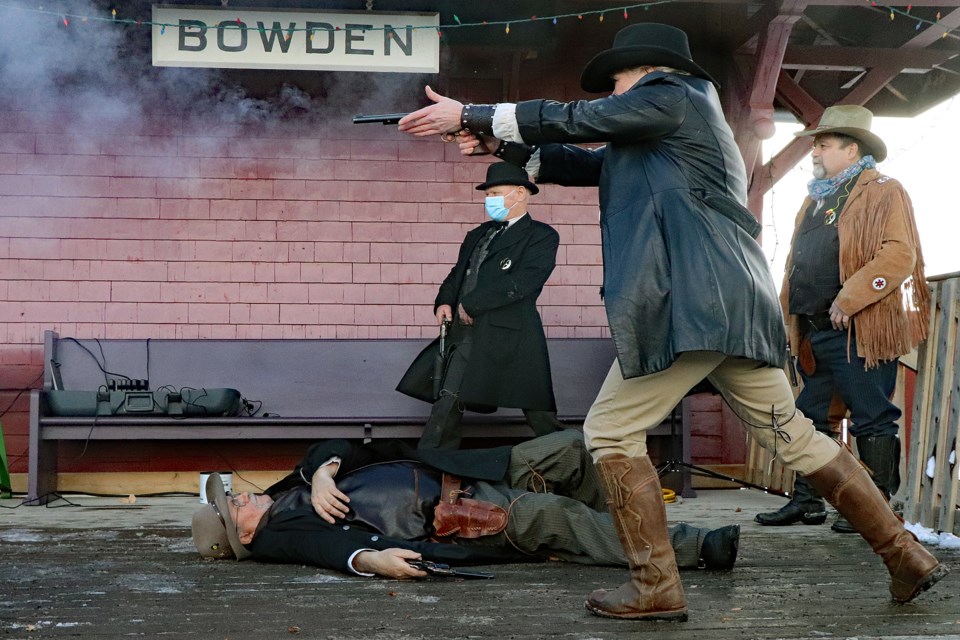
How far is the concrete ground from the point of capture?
9.77 feet

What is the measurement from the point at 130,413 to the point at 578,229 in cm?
321

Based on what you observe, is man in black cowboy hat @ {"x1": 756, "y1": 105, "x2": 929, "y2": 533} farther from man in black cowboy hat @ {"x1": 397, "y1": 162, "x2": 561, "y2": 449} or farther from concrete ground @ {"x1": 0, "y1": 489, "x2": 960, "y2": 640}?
man in black cowboy hat @ {"x1": 397, "y1": 162, "x2": 561, "y2": 449}

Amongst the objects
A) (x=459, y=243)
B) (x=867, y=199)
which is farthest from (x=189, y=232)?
(x=867, y=199)


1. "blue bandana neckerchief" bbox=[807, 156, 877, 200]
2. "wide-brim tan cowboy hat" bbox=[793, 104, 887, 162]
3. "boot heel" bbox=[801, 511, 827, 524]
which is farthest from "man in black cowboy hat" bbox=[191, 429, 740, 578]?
"wide-brim tan cowboy hat" bbox=[793, 104, 887, 162]

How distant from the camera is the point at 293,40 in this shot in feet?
21.3

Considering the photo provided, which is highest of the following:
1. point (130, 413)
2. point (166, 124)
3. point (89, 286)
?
point (166, 124)

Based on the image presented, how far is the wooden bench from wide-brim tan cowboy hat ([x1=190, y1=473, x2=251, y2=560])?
2443mm

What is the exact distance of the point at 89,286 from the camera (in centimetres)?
719

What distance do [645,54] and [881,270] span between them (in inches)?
83.5

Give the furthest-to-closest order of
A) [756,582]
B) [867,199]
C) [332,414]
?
[332,414] < [867,199] < [756,582]

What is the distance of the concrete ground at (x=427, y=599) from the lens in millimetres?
2979

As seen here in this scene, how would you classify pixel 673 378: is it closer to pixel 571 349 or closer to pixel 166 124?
pixel 571 349

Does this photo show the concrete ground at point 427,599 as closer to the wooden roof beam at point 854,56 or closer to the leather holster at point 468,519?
the leather holster at point 468,519

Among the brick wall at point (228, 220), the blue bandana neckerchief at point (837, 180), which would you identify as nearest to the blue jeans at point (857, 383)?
the blue bandana neckerchief at point (837, 180)
